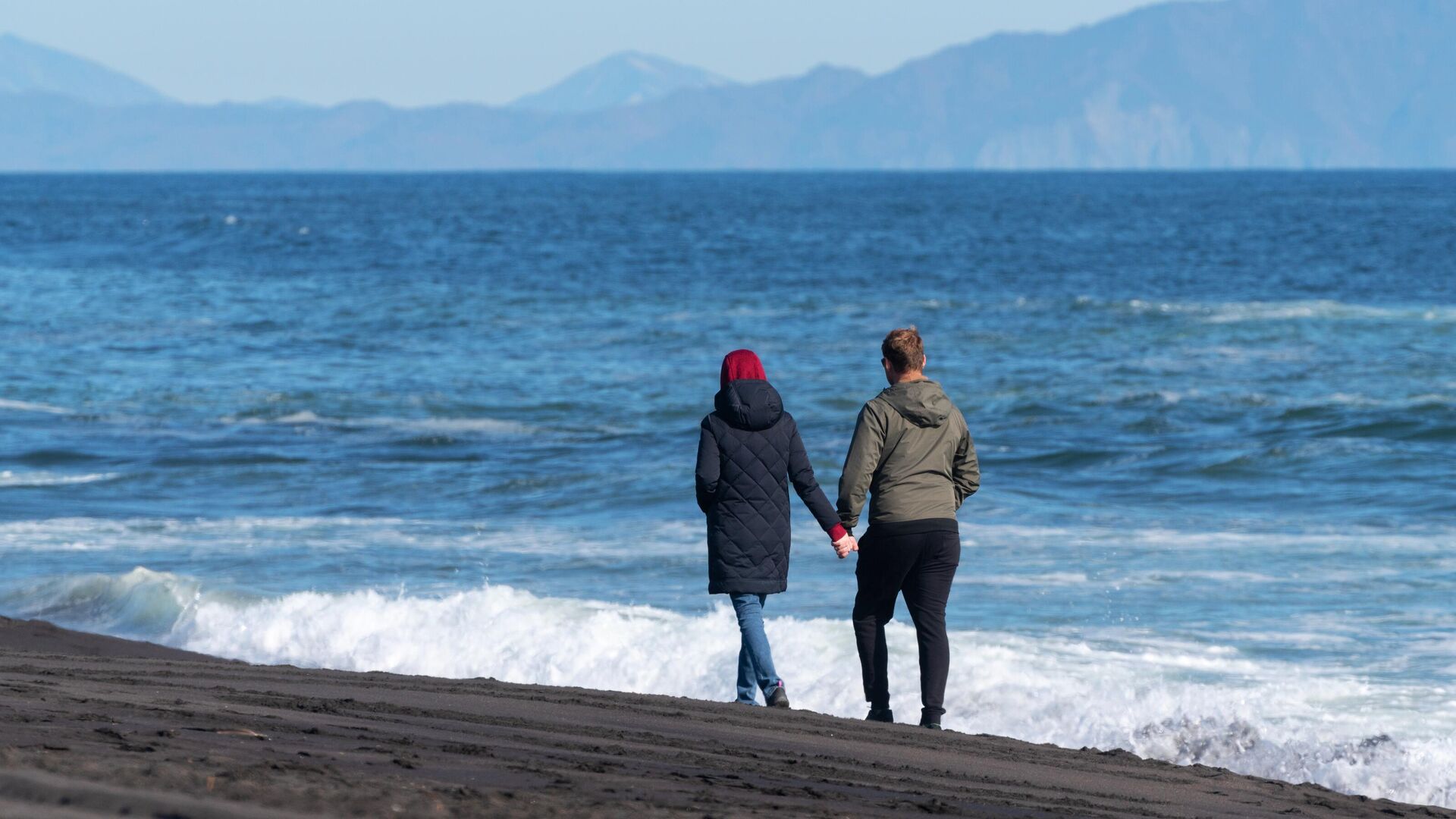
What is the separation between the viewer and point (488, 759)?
481 centimetres

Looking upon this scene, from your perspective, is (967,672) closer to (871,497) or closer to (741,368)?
(871,497)

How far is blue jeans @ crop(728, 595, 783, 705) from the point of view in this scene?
21.8 feet

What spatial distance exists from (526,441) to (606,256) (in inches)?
1278

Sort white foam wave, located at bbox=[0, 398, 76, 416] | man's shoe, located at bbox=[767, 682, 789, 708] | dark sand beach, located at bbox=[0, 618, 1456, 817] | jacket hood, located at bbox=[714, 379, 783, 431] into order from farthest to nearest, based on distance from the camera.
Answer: white foam wave, located at bbox=[0, 398, 76, 416], man's shoe, located at bbox=[767, 682, 789, 708], jacket hood, located at bbox=[714, 379, 783, 431], dark sand beach, located at bbox=[0, 618, 1456, 817]

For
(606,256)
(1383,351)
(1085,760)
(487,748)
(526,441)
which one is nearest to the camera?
(487,748)

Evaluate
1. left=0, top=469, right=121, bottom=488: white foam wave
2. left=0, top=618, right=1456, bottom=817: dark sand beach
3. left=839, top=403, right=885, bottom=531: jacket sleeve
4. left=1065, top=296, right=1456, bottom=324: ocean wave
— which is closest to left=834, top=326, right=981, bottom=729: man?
left=839, top=403, right=885, bottom=531: jacket sleeve

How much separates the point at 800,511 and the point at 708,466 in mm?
7877

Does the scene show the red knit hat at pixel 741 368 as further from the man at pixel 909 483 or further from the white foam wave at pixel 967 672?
the white foam wave at pixel 967 672

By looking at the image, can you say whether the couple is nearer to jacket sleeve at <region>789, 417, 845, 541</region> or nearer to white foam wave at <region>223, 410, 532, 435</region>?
jacket sleeve at <region>789, 417, 845, 541</region>

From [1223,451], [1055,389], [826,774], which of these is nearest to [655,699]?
[826,774]

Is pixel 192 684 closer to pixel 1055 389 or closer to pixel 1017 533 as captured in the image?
pixel 1017 533

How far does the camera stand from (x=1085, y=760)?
6.28 meters

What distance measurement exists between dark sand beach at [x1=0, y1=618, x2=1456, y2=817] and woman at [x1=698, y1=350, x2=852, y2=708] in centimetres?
61

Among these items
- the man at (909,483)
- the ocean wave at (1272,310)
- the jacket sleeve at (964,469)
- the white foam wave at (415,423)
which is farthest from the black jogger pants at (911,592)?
the ocean wave at (1272,310)
